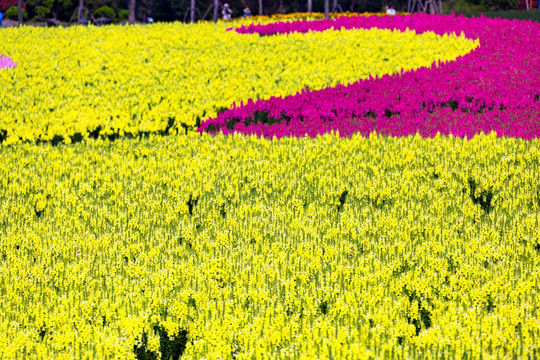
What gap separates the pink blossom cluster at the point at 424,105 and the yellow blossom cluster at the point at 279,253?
1478 mm

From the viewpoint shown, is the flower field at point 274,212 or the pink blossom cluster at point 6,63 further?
the pink blossom cluster at point 6,63

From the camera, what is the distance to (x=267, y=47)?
1891 cm

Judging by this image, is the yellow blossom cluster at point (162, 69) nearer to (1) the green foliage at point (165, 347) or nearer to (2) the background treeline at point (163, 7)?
(1) the green foliage at point (165, 347)

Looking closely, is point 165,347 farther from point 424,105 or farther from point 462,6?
point 462,6

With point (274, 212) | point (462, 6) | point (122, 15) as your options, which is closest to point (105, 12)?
point (122, 15)

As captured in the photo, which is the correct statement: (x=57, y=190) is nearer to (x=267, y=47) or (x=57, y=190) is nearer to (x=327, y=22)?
(x=267, y=47)

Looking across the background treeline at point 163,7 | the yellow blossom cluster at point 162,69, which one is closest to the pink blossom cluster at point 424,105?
the yellow blossom cluster at point 162,69

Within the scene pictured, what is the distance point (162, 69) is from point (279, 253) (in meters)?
11.8

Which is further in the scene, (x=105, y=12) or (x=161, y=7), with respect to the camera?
(x=161, y=7)

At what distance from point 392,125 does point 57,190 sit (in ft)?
19.2

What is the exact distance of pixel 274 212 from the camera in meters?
7.31

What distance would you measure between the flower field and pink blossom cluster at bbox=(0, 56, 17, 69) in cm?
130

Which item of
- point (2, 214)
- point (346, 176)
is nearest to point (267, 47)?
point (346, 176)

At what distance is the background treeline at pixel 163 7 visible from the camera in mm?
38156
